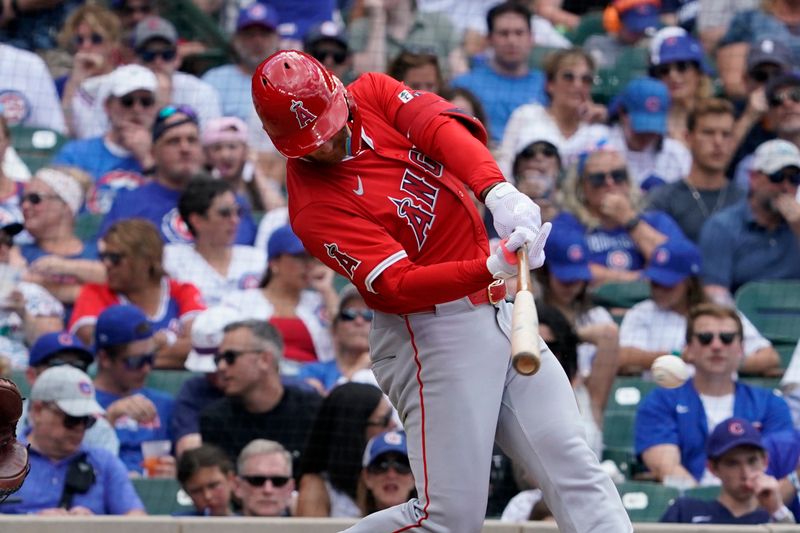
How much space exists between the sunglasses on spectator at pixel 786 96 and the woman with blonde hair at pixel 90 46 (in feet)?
10.5

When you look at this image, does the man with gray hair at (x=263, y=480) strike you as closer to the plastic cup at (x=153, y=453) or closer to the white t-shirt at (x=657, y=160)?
the plastic cup at (x=153, y=453)

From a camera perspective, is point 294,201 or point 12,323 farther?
point 12,323

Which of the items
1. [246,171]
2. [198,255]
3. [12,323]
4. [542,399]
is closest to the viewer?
[542,399]

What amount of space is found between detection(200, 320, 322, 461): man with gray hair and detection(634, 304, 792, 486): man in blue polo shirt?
1242mm

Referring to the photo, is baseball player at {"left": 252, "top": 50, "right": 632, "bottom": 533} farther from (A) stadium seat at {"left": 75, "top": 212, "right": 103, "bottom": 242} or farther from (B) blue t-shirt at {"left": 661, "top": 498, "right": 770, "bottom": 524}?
(A) stadium seat at {"left": 75, "top": 212, "right": 103, "bottom": 242}

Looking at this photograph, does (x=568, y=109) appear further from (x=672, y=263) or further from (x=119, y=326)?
(x=119, y=326)

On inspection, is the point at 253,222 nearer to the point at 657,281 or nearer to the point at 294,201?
the point at 657,281

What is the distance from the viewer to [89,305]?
18.5ft

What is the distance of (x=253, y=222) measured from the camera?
21.0 ft

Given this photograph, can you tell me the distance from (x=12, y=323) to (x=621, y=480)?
2.42 m

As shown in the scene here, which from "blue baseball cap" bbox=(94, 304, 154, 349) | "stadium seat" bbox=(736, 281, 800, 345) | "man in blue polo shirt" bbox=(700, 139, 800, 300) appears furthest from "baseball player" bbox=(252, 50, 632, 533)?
"man in blue polo shirt" bbox=(700, 139, 800, 300)

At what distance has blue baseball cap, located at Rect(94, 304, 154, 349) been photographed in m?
5.29

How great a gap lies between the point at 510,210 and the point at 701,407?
240 cm

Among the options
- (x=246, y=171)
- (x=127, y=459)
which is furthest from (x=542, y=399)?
(x=246, y=171)
